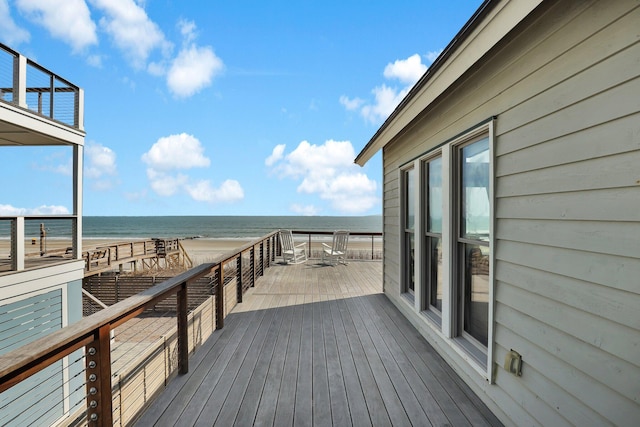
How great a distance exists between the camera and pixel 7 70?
17.4 feet

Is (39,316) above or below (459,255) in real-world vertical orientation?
below

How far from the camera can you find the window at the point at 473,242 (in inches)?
91.2

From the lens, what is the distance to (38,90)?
5910mm

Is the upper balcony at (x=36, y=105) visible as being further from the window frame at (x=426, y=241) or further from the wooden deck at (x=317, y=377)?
the window frame at (x=426, y=241)

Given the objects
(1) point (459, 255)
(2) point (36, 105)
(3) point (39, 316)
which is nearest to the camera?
(1) point (459, 255)

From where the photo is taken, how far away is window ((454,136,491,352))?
2.32 meters

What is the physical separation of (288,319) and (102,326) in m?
2.62

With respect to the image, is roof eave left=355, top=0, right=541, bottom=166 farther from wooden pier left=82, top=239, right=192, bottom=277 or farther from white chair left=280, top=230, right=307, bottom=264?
wooden pier left=82, top=239, right=192, bottom=277

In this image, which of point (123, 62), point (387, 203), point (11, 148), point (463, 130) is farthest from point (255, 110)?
point (463, 130)

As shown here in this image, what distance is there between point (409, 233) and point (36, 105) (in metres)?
6.49

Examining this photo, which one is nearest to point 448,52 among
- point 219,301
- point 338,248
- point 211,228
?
point 219,301

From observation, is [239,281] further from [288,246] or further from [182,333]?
[288,246]

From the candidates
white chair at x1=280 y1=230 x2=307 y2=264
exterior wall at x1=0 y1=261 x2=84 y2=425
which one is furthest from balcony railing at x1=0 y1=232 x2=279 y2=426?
white chair at x1=280 y1=230 x2=307 y2=264

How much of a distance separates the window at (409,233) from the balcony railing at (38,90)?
586cm
